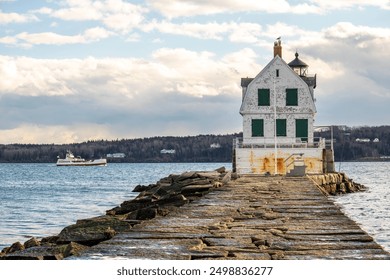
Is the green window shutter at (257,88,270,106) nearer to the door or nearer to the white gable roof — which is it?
the white gable roof

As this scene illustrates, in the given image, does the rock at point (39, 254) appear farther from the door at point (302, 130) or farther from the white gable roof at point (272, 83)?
the door at point (302, 130)

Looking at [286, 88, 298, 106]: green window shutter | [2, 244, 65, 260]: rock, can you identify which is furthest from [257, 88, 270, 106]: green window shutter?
[2, 244, 65, 260]: rock

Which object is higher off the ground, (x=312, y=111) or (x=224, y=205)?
(x=312, y=111)

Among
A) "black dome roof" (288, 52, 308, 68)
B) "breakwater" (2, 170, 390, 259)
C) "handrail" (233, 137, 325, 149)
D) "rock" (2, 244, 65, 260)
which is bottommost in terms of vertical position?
"rock" (2, 244, 65, 260)

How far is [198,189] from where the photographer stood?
17.1 m

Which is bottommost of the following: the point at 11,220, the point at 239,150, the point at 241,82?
the point at 11,220

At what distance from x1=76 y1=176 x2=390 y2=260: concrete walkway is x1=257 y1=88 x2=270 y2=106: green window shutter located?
20.9 m

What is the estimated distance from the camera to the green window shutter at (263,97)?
1211 inches

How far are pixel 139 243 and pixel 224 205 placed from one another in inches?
182

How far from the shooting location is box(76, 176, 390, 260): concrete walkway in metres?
5.65

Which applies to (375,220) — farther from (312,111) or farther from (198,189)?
(312,111)

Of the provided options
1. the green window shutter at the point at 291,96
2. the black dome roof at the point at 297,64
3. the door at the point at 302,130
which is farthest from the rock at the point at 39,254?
the black dome roof at the point at 297,64

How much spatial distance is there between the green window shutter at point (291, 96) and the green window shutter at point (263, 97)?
2.79 feet
